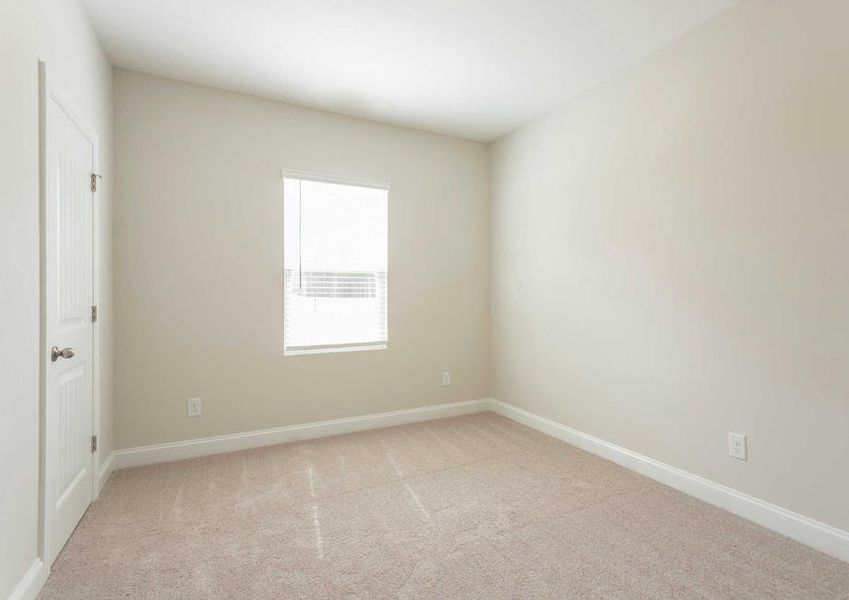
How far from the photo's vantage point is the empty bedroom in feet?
5.99

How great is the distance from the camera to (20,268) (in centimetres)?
160

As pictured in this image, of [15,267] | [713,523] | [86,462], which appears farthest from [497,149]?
[86,462]

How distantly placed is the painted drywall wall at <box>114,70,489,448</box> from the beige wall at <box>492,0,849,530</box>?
119 cm

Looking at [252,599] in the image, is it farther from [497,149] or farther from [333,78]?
[497,149]

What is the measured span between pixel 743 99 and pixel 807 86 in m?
0.28

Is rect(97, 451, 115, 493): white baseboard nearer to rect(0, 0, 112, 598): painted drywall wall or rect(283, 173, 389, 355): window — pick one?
rect(0, 0, 112, 598): painted drywall wall

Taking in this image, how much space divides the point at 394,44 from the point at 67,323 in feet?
7.92

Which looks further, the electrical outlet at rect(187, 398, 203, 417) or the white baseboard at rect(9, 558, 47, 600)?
the electrical outlet at rect(187, 398, 203, 417)

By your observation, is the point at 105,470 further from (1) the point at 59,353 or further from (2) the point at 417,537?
(2) the point at 417,537

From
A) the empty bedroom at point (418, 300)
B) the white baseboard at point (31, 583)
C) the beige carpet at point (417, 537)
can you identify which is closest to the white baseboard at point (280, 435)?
the empty bedroom at point (418, 300)

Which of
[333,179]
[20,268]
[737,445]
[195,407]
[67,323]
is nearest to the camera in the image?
[20,268]

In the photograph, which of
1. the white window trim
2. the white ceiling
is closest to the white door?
the white ceiling

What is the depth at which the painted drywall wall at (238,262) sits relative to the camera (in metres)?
2.96

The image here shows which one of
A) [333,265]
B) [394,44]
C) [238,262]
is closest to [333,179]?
[333,265]
